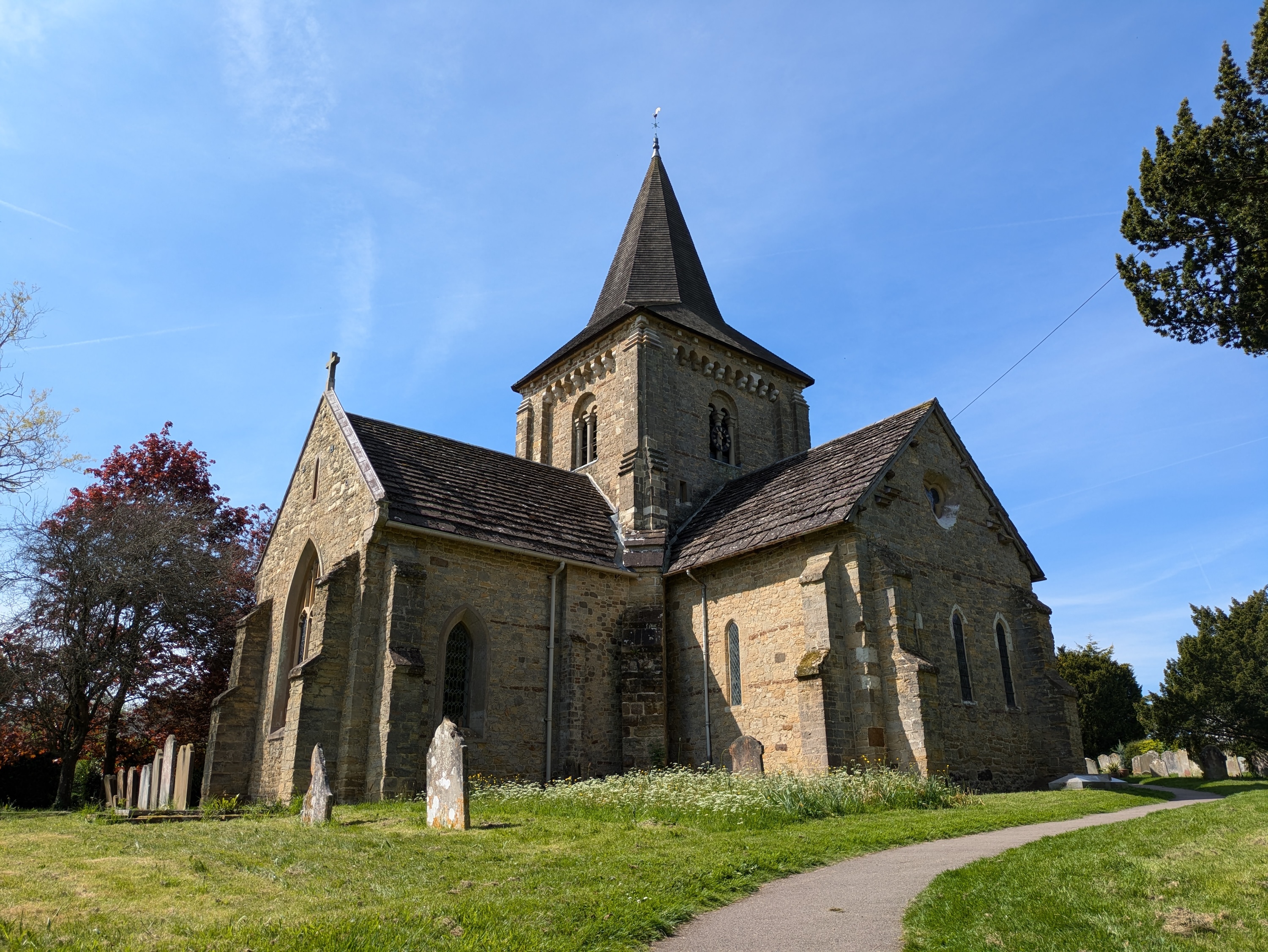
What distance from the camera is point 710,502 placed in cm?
2395

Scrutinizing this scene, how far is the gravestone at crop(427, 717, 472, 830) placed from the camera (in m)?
10.9

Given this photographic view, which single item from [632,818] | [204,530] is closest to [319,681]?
[632,818]

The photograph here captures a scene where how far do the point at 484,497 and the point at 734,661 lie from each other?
22.8 feet

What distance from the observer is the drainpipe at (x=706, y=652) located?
61.1 feet

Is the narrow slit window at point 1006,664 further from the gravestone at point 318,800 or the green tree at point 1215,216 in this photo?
the gravestone at point 318,800

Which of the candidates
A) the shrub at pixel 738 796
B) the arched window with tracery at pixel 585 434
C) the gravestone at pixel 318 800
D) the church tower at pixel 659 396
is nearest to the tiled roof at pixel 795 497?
the church tower at pixel 659 396

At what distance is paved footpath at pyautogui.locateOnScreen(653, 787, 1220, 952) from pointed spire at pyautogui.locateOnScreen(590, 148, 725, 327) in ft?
61.9

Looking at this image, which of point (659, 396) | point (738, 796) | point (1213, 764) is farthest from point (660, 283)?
point (1213, 764)

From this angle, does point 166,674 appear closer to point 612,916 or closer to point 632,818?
point 632,818

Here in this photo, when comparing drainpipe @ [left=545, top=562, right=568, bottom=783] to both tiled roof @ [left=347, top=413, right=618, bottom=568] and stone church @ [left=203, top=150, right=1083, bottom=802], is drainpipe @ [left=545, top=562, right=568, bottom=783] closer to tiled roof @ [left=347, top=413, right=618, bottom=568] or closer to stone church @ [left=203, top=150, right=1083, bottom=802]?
stone church @ [left=203, top=150, right=1083, bottom=802]

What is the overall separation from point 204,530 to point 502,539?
514 inches

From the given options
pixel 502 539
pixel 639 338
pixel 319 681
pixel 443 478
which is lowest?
pixel 319 681

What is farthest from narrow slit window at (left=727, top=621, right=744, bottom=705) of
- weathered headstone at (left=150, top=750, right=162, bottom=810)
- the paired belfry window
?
weathered headstone at (left=150, top=750, right=162, bottom=810)

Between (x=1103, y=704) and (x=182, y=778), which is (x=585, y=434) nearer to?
(x=182, y=778)
